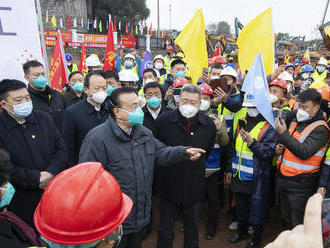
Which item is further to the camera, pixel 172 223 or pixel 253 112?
pixel 253 112

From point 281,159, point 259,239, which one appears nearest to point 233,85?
point 281,159

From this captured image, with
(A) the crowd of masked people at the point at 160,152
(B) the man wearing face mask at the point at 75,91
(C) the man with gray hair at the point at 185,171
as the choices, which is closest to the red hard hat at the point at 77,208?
(A) the crowd of masked people at the point at 160,152

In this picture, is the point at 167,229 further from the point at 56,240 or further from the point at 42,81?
the point at 42,81

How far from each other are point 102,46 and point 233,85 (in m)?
21.2

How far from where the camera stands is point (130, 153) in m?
2.22

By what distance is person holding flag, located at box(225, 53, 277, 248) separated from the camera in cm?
291

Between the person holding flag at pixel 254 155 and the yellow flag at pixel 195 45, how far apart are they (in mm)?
1342

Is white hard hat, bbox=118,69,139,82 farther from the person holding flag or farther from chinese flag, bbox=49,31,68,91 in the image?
the person holding flag

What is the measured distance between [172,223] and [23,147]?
176 centimetres

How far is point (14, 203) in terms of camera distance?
249 cm

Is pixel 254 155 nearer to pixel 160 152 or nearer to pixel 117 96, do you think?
pixel 160 152

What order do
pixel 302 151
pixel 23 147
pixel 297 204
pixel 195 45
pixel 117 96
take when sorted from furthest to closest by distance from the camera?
pixel 195 45 → pixel 297 204 → pixel 302 151 → pixel 23 147 → pixel 117 96

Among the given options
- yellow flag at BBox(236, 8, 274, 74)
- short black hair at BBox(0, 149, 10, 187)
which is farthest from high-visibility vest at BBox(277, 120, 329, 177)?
short black hair at BBox(0, 149, 10, 187)

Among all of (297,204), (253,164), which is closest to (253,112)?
(253,164)
